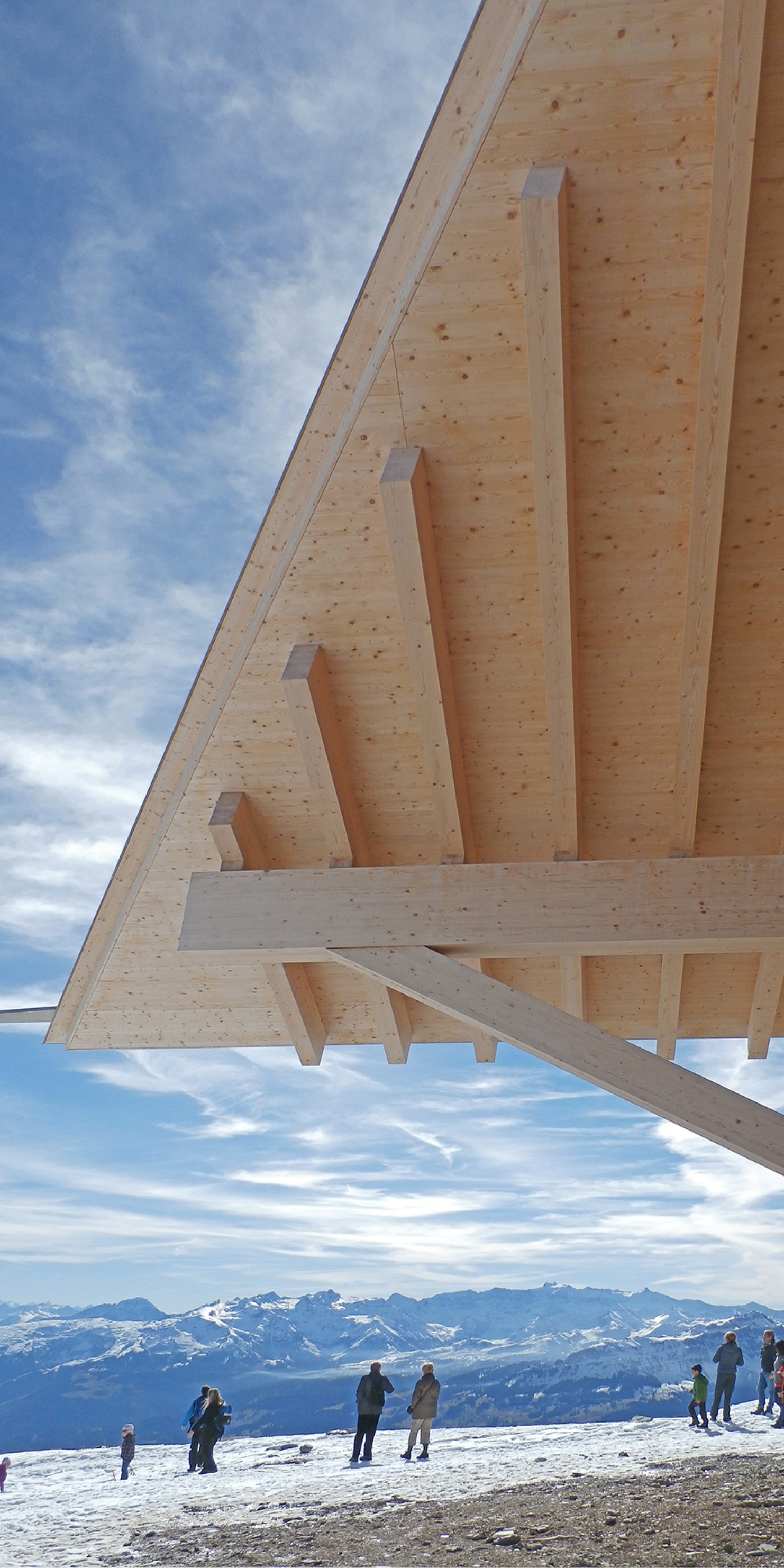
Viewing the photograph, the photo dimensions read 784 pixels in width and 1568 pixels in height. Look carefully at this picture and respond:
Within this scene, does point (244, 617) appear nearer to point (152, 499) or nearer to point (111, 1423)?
point (152, 499)

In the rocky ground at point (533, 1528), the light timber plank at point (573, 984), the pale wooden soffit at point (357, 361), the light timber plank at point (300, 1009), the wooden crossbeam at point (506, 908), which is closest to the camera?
the pale wooden soffit at point (357, 361)

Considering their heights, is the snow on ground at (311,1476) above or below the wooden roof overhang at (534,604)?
below

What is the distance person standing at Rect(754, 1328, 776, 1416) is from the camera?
10.0 m

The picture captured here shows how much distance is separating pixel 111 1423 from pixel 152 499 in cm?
17166

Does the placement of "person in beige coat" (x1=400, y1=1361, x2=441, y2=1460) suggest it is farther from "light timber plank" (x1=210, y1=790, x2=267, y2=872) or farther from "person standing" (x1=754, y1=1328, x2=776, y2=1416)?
"light timber plank" (x1=210, y1=790, x2=267, y2=872)

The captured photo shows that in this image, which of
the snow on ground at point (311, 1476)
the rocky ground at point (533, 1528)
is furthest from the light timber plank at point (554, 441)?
the snow on ground at point (311, 1476)

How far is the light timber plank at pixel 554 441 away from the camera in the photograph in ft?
9.97

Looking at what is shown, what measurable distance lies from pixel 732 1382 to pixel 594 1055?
25.2ft

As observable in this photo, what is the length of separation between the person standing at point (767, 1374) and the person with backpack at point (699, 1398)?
641 mm

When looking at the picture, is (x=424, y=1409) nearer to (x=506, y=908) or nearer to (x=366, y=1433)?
(x=366, y=1433)

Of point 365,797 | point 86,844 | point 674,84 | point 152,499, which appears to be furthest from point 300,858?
point 86,844

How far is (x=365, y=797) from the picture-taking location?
528 cm

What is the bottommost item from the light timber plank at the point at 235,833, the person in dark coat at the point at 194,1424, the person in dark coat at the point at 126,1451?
the person in dark coat at the point at 126,1451

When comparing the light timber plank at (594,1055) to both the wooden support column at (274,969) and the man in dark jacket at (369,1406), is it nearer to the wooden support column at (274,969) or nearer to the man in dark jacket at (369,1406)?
the wooden support column at (274,969)
